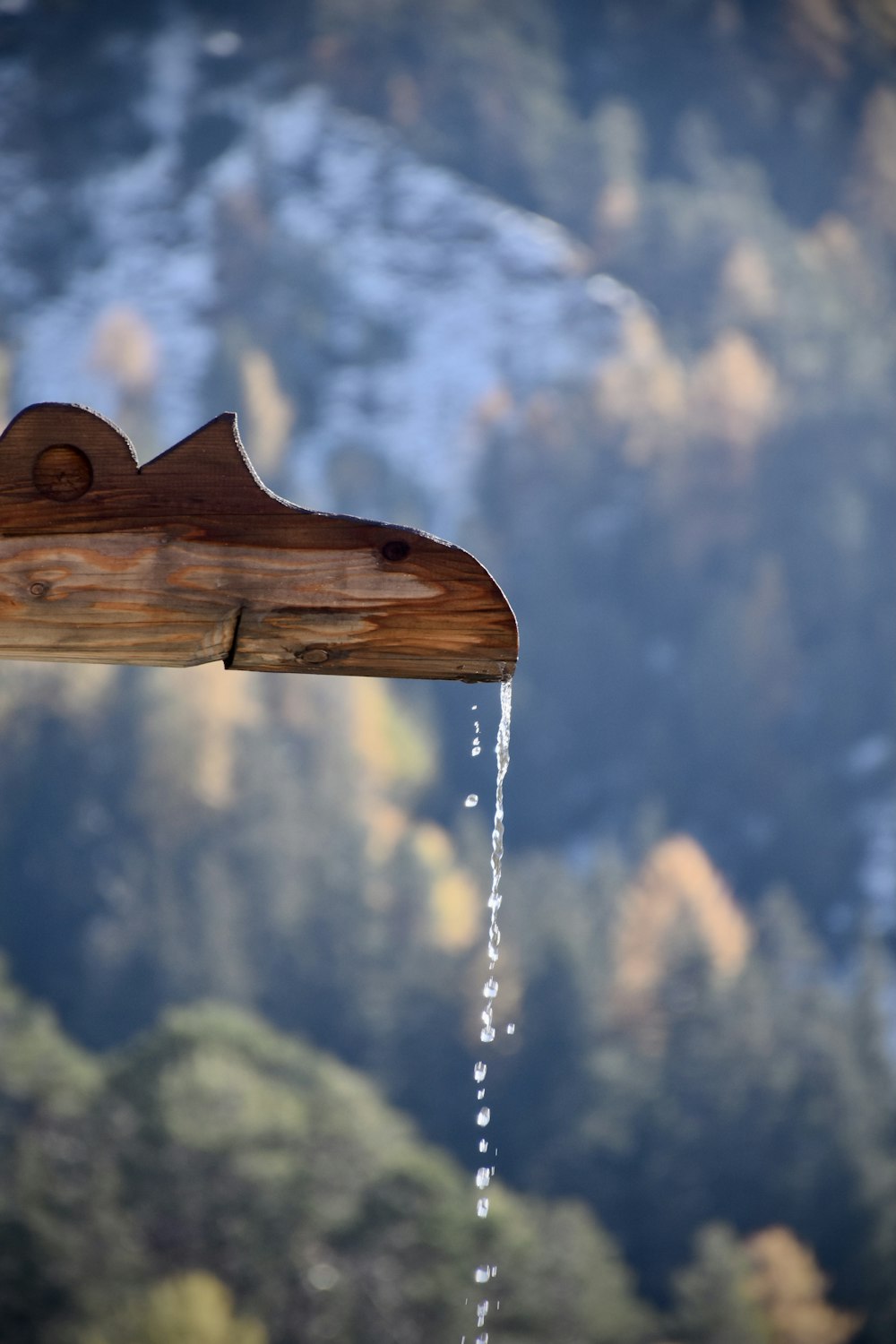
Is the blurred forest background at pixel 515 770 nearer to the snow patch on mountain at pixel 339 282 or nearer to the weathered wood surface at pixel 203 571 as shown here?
the snow patch on mountain at pixel 339 282

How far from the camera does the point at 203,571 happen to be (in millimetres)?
1617

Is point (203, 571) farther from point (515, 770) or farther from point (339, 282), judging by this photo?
point (339, 282)

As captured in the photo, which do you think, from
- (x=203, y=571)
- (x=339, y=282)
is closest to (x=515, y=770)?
(x=339, y=282)

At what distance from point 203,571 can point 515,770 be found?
107 feet

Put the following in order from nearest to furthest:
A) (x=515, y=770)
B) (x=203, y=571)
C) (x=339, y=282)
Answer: (x=203, y=571) < (x=515, y=770) < (x=339, y=282)

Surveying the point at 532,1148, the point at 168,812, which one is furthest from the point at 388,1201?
the point at 168,812

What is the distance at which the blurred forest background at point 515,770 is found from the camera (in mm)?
22438

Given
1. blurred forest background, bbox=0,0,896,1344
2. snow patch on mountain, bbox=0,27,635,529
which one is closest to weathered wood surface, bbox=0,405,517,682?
blurred forest background, bbox=0,0,896,1344

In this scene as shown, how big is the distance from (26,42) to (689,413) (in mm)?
19764

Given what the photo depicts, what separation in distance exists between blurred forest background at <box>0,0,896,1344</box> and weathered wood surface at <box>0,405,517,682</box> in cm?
2030

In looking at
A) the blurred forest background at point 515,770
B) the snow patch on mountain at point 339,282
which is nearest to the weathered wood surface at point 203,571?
the blurred forest background at point 515,770

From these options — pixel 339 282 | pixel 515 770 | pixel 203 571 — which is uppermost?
pixel 203 571

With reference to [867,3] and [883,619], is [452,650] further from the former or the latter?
[867,3]

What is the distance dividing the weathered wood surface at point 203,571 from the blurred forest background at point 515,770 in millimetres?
20297
